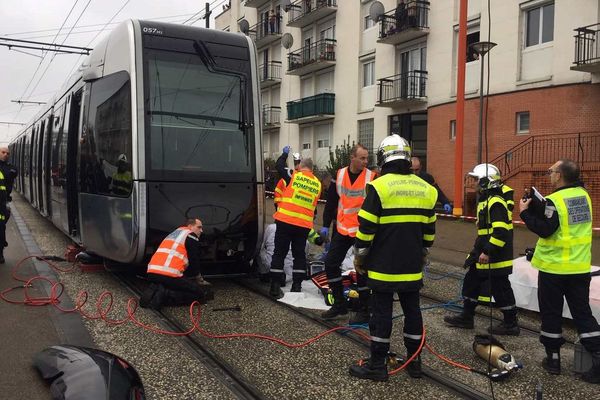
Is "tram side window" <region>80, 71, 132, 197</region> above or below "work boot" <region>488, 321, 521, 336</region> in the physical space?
above

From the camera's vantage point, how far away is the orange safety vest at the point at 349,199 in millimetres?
5996

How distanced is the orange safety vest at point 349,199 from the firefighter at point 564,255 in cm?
190

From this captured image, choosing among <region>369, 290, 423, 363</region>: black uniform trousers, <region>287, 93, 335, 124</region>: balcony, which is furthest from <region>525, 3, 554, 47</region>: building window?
<region>369, 290, 423, 363</region>: black uniform trousers

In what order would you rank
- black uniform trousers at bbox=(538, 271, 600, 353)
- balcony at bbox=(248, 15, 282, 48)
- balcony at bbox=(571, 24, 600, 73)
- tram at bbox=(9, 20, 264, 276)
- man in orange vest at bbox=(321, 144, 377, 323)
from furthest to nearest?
balcony at bbox=(248, 15, 282, 48), balcony at bbox=(571, 24, 600, 73), tram at bbox=(9, 20, 264, 276), man in orange vest at bbox=(321, 144, 377, 323), black uniform trousers at bbox=(538, 271, 600, 353)

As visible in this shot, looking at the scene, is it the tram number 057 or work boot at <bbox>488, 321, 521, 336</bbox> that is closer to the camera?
work boot at <bbox>488, 321, 521, 336</bbox>

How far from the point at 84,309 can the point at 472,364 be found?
4.16m

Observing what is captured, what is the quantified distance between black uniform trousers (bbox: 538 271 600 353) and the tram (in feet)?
12.2

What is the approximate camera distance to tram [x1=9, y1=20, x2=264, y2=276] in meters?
6.59

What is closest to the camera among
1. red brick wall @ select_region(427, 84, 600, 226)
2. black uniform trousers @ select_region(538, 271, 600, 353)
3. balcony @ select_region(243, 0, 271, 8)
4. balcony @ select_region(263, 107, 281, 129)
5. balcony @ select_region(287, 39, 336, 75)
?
black uniform trousers @ select_region(538, 271, 600, 353)

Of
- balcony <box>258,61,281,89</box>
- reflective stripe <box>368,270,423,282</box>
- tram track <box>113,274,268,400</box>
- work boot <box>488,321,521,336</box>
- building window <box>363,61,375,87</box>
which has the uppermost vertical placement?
balcony <box>258,61,281,89</box>

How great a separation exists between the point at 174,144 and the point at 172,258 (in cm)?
144

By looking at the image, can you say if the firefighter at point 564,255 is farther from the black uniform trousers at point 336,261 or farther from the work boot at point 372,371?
the black uniform trousers at point 336,261

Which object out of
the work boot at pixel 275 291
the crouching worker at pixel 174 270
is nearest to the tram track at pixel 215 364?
the crouching worker at pixel 174 270

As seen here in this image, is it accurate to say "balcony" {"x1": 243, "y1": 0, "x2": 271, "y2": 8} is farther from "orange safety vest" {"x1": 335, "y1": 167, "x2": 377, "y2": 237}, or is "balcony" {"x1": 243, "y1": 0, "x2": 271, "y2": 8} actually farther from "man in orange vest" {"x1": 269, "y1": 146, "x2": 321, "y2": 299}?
"orange safety vest" {"x1": 335, "y1": 167, "x2": 377, "y2": 237}
